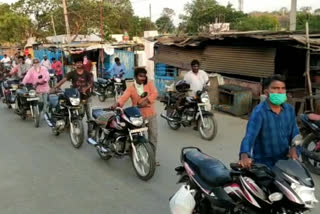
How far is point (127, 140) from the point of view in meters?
5.46

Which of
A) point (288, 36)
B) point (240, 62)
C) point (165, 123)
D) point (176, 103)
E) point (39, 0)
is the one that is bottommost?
point (165, 123)

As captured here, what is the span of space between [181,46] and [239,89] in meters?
3.45

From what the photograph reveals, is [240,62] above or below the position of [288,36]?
below

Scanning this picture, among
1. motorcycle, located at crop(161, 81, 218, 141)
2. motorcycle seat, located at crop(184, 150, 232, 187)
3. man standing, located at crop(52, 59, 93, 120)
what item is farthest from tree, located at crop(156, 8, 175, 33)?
motorcycle seat, located at crop(184, 150, 232, 187)

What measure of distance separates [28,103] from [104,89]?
4442mm

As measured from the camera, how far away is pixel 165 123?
937cm

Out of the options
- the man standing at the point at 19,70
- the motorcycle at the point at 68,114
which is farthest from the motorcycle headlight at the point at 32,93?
the man standing at the point at 19,70

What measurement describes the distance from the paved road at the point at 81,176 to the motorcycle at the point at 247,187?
3.78 feet

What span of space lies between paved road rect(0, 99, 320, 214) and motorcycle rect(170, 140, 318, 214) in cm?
115

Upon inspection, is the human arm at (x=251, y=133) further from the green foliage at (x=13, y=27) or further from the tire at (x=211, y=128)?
the green foliage at (x=13, y=27)

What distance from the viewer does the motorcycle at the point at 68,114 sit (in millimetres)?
7051

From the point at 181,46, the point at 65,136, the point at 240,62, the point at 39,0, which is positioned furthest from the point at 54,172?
the point at 39,0

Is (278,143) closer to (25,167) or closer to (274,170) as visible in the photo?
(274,170)

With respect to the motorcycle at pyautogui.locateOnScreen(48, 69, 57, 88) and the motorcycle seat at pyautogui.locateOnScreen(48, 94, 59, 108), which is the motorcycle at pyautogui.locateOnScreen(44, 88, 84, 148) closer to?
the motorcycle seat at pyautogui.locateOnScreen(48, 94, 59, 108)
